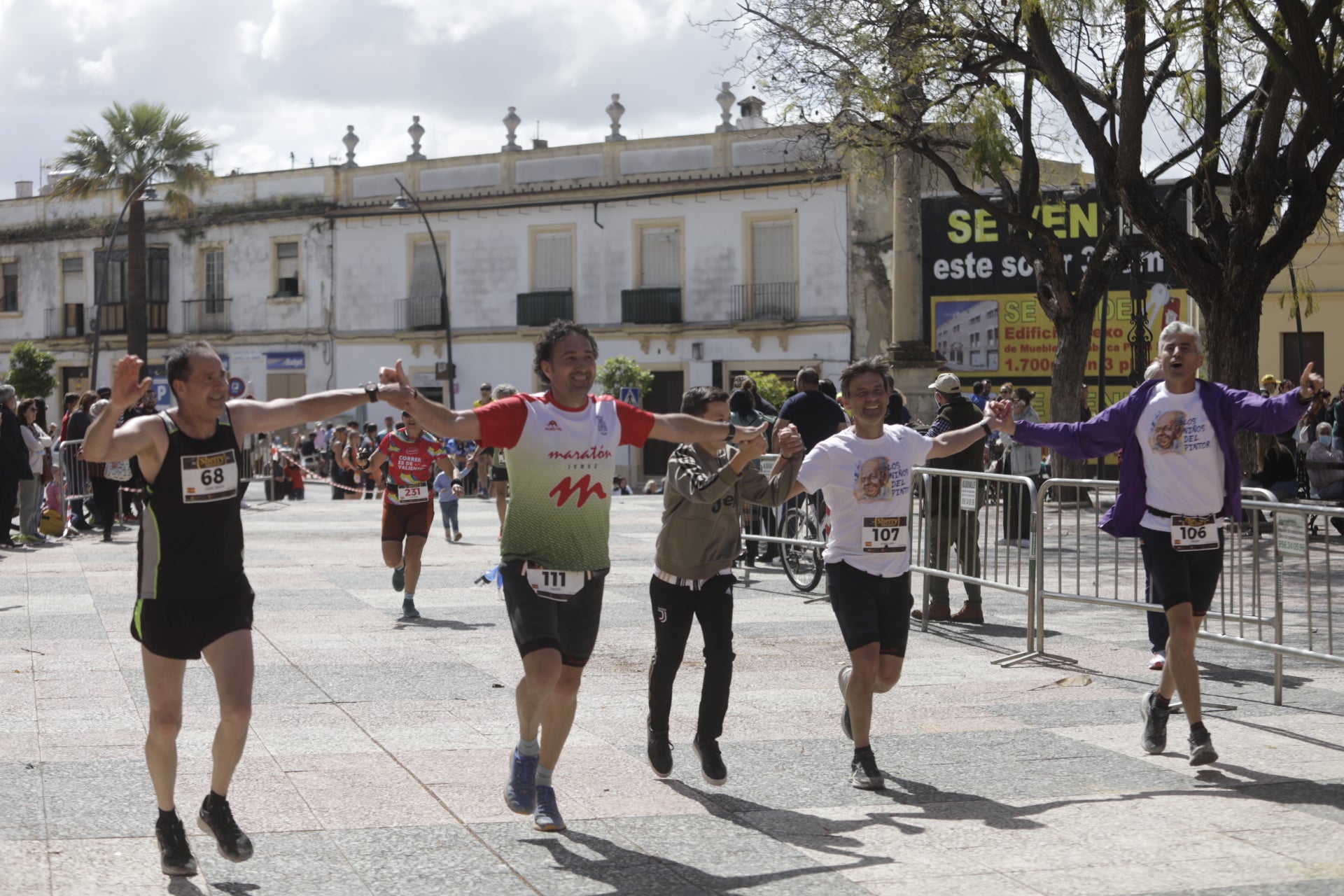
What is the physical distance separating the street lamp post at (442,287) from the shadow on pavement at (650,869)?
31453mm

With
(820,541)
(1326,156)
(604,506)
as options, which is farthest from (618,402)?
(1326,156)

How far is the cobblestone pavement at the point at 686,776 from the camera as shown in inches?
199

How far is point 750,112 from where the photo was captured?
3991 cm

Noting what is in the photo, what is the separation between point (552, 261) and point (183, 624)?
3490cm

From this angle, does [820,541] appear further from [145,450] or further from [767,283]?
[767,283]

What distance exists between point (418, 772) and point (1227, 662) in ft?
18.1

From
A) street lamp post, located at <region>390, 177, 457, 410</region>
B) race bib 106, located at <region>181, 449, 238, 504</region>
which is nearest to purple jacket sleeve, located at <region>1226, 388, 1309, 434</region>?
race bib 106, located at <region>181, 449, 238, 504</region>

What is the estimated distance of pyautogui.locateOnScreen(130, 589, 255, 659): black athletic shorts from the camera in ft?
16.7

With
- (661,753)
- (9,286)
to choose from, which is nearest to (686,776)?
(661,753)

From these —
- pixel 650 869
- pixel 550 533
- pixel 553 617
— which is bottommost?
pixel 650 869

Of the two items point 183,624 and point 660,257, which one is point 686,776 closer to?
point 183,624

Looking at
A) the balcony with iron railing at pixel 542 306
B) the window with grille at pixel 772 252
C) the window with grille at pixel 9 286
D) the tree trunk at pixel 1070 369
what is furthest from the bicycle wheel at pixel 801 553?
the window with grille at pixel 9 286


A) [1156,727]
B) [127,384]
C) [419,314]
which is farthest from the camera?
[419,314]

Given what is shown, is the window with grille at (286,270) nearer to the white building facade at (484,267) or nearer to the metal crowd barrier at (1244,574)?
the white building facade at (484,267)
